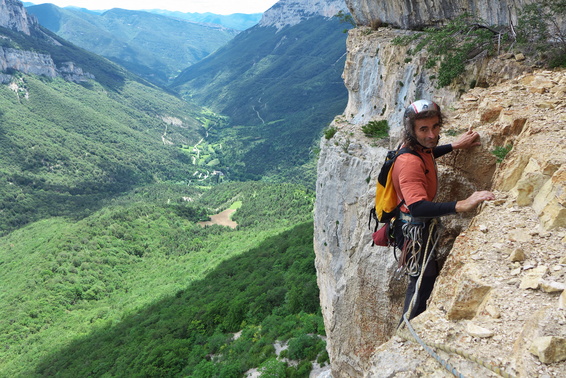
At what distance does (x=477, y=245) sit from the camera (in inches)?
176

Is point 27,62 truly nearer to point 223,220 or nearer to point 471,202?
point 223,220

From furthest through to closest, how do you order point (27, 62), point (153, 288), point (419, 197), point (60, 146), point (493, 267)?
point (27, 62), point (60, 146), point (153, 288), point (419, 197), point (493, 267)

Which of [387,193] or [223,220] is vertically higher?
[387,193]

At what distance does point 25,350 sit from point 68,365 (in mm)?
15388

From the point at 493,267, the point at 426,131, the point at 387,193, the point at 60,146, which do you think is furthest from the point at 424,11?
the point at 60,146

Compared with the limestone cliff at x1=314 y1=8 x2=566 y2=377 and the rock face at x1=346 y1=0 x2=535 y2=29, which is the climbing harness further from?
the rock face at x1=346 y1=0 x2=535 y2=29

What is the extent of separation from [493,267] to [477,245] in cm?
43

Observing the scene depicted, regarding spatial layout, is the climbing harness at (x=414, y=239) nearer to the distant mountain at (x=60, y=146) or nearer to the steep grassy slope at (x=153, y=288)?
the steep grassy slope at (x=153, y=288)

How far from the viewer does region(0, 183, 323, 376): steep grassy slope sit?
3077 centimetres

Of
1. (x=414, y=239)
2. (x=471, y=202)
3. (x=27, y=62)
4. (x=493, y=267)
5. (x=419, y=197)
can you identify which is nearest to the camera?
(x=493, y=267)

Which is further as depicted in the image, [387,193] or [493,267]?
[387,193]

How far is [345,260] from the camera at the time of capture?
1070cm

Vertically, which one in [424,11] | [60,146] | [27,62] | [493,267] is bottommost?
[60,146]

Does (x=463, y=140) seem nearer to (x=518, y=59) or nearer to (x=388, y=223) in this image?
(x=388, y=223)
